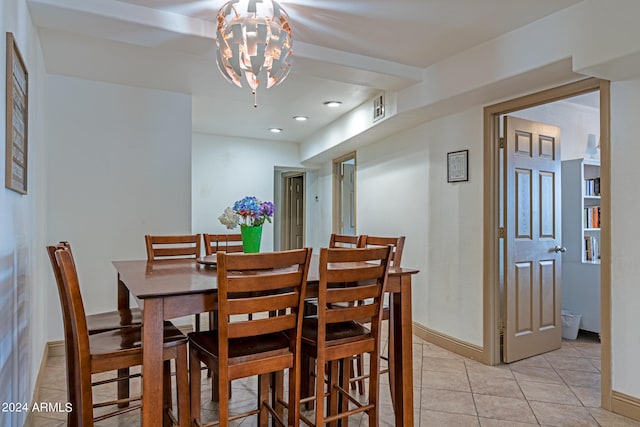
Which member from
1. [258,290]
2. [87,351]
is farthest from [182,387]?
[258,290]

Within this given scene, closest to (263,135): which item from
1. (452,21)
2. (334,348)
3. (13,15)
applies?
(452,21)

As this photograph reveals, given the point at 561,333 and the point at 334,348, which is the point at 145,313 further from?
the point at 561,333

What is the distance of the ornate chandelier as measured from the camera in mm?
1989

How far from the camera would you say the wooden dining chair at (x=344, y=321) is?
171cm

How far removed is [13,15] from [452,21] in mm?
2279

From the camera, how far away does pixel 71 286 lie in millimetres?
1473

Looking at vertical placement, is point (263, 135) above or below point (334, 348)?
above

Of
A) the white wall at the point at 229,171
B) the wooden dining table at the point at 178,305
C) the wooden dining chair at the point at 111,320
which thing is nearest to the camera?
the wooden dining table at the point at 178,305

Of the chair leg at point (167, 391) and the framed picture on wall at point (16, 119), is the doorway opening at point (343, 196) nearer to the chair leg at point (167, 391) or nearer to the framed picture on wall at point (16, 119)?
the chair leg at point (167, 391)

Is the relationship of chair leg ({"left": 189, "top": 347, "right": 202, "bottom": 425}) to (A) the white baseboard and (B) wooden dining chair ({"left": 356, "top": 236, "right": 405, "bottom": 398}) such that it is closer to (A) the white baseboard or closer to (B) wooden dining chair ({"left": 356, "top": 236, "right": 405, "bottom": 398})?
(B) wooden dining chair ({"left": 356, "top": 236, "right": 405, "bottom": 398})

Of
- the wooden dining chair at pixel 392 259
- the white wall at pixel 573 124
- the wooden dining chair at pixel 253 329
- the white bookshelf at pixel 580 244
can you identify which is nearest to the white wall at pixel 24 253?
the wooden dining chair at pixel 253 329

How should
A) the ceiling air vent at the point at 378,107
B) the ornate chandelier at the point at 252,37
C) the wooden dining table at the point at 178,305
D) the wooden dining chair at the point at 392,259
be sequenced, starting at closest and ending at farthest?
the wooden dining table at the point at 178,305, the ornate chandelier at the point at 252,37, the wooden dining chair at the point at 392,259, the ceiling air vent at the point at 378,107

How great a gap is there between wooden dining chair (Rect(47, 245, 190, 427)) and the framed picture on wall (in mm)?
444

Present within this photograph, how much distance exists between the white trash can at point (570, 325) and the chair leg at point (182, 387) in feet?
12.0
